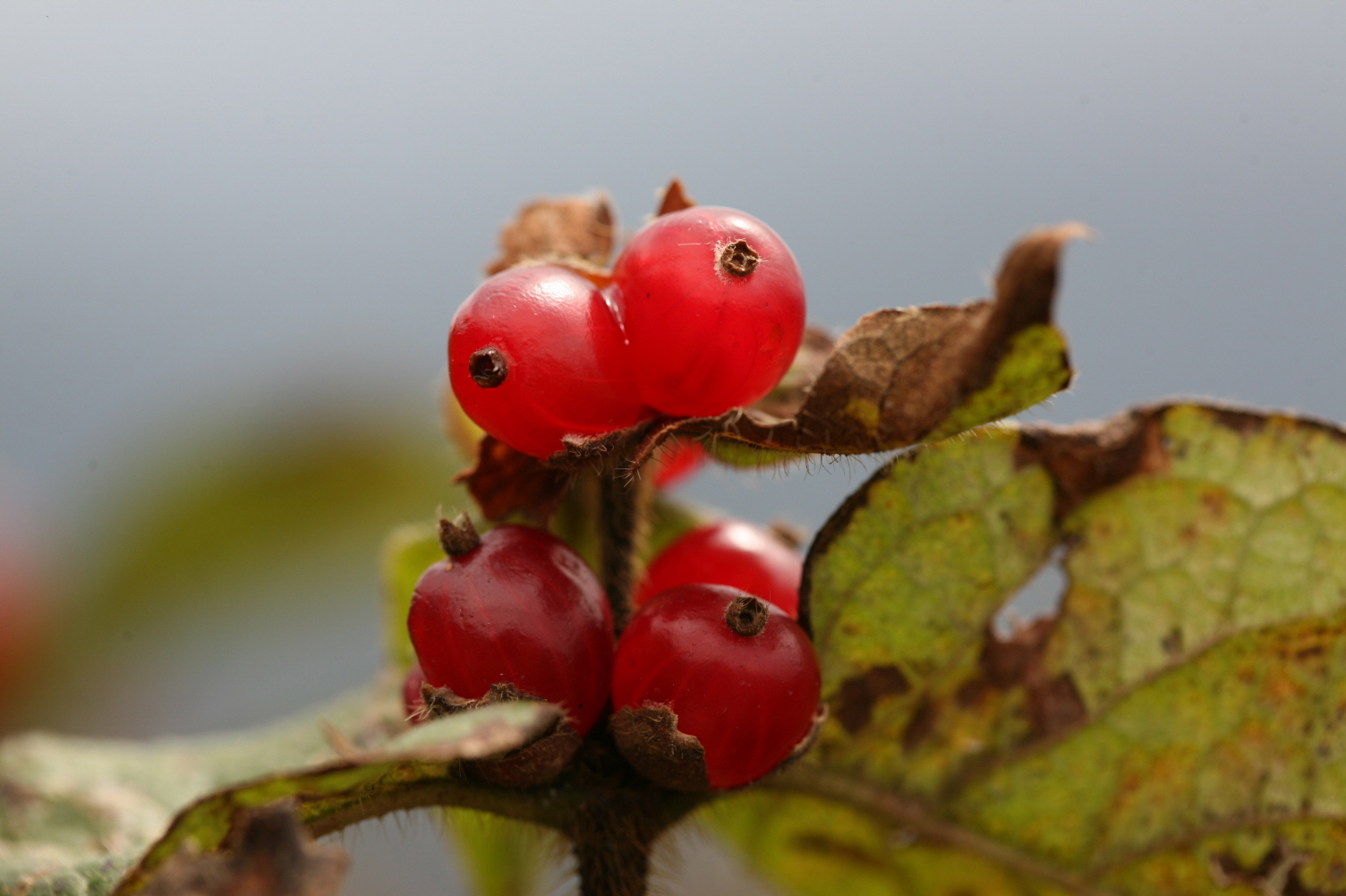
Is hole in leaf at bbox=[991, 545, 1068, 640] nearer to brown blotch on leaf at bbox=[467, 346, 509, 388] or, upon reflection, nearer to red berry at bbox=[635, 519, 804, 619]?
red berry at bbox=[635, 519, 804, 619]

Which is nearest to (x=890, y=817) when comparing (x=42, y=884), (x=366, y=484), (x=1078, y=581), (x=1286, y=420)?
(x=1078, y=581)

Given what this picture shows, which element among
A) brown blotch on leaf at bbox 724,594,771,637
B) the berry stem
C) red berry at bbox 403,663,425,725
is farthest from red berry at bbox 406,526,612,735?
the berry stem

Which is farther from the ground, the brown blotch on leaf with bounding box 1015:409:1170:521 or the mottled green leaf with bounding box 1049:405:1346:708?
the brown blotch on leaf with bounding box 1015:409:1170:521

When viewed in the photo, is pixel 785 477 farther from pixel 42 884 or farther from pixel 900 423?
pixel 42 884

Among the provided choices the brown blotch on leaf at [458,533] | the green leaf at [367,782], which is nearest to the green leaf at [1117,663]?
the brown blotch on leaf at [458,533]

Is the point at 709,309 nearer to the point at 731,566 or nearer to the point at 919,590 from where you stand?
the point at 731,566

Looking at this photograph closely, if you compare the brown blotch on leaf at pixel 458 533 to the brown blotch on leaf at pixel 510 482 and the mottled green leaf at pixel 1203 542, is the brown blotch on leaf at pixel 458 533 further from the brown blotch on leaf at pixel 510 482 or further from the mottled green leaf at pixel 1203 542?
the mottled green leaf at pixel 1203 542
